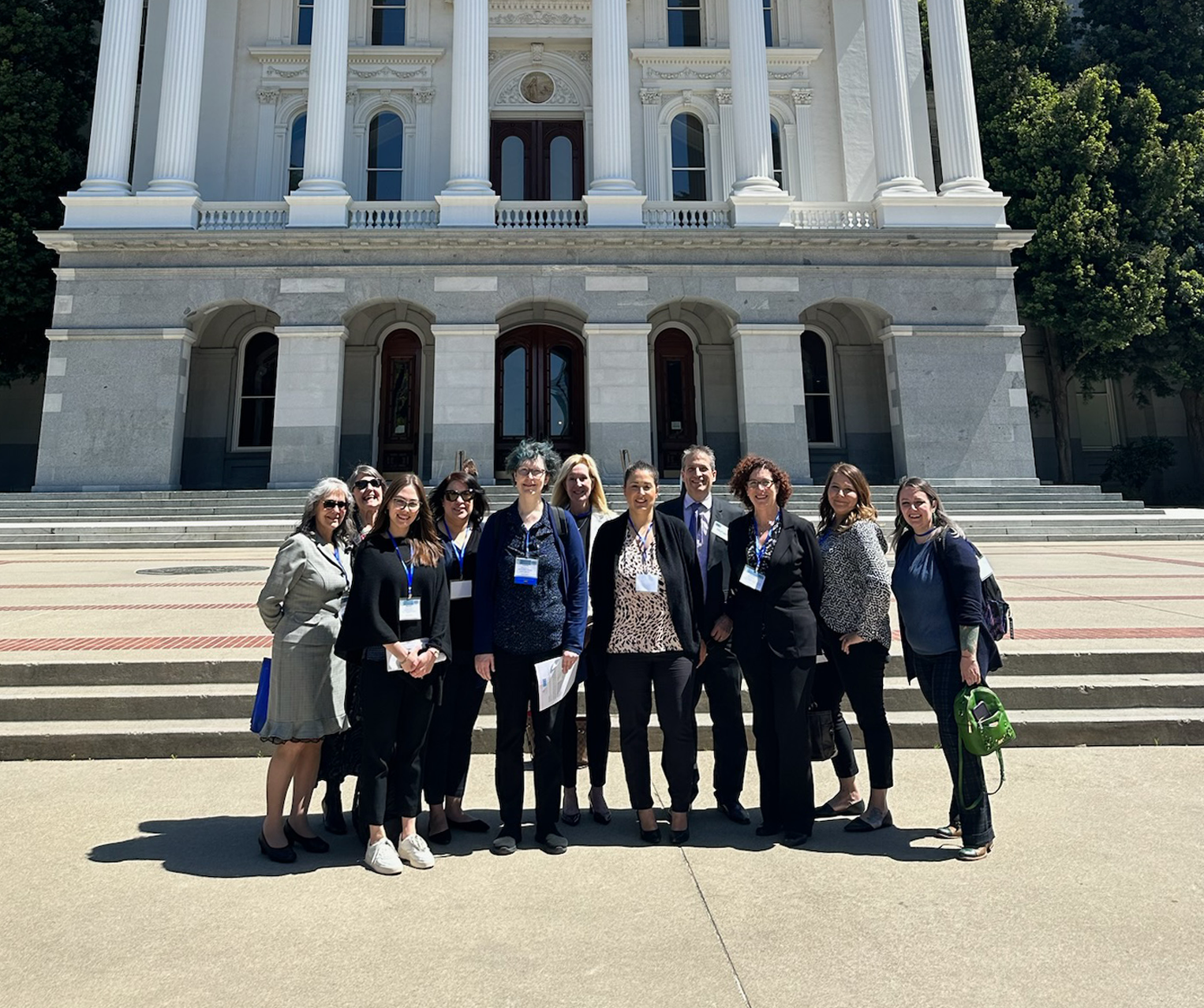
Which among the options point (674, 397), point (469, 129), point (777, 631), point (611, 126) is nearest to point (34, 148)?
point (469, 129)

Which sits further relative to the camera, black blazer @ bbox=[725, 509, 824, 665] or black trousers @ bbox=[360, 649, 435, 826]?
black blazer @ bbox=[725, 509, 824, 665]

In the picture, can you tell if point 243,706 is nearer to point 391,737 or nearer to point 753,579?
point 391,737

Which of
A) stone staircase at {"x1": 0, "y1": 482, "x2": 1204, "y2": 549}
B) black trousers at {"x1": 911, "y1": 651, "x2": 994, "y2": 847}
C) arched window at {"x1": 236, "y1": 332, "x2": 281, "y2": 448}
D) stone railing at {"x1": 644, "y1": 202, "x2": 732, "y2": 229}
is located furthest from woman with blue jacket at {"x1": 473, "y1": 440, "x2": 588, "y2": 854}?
arched window at {"x1": 236, "y1": 332, "x2": 281, "y2": 448}

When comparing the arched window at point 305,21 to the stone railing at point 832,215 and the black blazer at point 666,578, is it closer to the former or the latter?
the stone railing at point 832,215

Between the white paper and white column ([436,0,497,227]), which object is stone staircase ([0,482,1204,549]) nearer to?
white column ([436,0,497,227])

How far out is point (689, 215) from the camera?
20.9 metres

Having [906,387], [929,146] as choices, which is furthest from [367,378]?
[929,146]

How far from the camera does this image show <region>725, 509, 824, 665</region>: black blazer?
160 inches

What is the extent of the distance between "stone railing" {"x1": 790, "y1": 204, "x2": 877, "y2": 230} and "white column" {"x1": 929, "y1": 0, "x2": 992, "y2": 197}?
2.23 metres

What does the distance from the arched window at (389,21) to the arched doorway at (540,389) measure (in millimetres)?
10620

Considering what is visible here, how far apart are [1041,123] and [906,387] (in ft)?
39.2

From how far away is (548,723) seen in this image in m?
4.04

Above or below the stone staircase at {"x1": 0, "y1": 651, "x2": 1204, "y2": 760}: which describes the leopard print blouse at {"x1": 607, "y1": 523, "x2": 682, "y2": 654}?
above

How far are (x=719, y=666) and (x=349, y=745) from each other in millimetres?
2072
